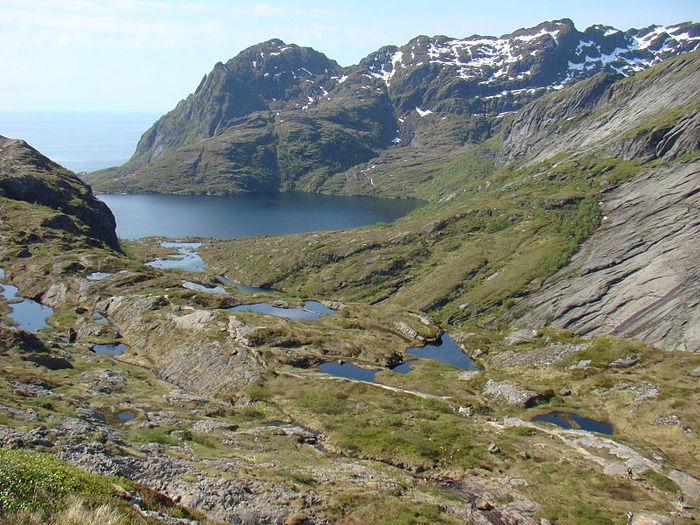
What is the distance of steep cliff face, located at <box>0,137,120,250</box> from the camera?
13900 centimetres

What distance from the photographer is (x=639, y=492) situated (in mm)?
35438

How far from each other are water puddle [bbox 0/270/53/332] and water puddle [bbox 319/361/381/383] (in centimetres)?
4733

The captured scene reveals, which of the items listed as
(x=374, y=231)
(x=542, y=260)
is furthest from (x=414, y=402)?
(x=374, y=231)

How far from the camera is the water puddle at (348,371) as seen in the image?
2611 inches

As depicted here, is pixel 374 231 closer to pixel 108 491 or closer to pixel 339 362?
pixel 339 362

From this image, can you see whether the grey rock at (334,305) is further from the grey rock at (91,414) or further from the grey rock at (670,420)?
the grey rock at (91,414)

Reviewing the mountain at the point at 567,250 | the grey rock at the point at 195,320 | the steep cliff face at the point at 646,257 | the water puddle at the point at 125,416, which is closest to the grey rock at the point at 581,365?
the steep cliff face at the point at 646,257

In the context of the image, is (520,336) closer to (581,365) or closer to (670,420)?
(581,365)

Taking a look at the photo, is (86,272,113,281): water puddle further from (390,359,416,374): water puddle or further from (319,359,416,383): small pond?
(390,359,416,374): water puddle

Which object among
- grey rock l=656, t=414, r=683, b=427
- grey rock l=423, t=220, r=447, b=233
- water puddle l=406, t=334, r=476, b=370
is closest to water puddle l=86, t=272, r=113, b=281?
water puddle l=406, t=334, r=476, b=370

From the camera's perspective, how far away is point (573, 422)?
2062 inches

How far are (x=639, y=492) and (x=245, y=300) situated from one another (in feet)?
278

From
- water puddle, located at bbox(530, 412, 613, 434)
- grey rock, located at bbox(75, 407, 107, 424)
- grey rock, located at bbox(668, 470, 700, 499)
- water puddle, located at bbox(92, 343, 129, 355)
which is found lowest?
water puddle, located at bbox(92, 343, 129, 355)

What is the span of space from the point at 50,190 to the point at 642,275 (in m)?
165
